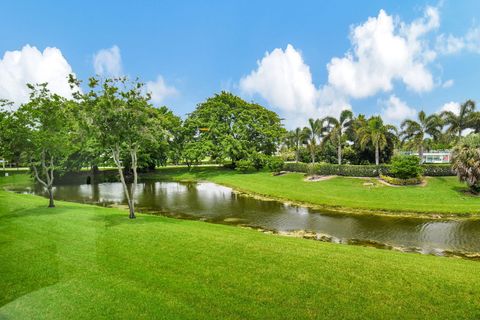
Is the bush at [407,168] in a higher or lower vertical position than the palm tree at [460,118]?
lower

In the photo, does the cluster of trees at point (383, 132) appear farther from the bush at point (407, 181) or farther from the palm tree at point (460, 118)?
the bush at point (407, 181)

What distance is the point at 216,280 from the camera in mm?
8695

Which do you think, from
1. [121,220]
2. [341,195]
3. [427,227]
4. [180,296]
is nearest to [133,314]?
[180,296]

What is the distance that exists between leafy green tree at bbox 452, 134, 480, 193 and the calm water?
8439mm

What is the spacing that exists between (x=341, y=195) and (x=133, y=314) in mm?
27656

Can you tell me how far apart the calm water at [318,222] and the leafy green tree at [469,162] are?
844 cm

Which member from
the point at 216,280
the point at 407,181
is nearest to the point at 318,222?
the point at 216,280

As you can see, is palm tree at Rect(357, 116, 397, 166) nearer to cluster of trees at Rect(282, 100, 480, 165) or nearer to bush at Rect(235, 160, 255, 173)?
cluster of trees at Rect(282, 100, 480, 165)

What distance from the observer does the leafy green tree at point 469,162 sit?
27.6 m

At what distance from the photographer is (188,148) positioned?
6088 centimetres

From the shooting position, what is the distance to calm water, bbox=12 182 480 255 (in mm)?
17406

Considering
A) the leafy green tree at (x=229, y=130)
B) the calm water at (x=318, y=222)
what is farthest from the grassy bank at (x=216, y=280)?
the leafy green tree at (x=229, y=130)

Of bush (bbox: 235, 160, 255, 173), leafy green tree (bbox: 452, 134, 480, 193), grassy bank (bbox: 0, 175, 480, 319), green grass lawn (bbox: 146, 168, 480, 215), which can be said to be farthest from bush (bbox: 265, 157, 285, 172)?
grassy bank (bbox: 0, 175, 480, 319)

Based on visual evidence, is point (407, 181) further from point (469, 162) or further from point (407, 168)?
point (469, 162)
